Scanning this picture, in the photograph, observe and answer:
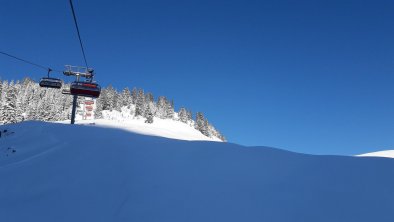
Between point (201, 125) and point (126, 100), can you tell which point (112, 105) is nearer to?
point (126, 100)

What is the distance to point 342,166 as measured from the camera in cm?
987

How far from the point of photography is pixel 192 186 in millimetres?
8398

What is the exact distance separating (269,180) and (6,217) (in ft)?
21.0

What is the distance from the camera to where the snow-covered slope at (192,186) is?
6973 millimetres

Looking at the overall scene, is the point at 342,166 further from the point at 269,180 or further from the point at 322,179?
the point at 269,180

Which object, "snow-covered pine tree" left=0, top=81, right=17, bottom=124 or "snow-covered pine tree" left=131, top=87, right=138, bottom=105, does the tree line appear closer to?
"snow-covered pine tree" left=131, top=87, right=138, bottom=105

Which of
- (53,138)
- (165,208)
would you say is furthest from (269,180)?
(53,138)

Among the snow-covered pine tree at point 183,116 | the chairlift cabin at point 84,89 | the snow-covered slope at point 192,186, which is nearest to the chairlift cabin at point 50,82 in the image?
the chairlift cabin at point 84,89

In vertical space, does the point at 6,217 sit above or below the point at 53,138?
below

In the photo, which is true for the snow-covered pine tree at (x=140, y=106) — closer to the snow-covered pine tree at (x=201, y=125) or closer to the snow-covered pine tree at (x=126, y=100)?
the snow-covered pine tree at (x=126, y=100)

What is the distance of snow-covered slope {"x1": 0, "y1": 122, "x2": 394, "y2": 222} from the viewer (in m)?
6.97

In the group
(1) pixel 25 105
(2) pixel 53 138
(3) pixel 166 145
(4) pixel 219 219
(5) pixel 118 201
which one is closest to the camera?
(4) pixel 219 219

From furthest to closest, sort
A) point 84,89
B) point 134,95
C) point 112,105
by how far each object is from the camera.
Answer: point 134,95
point 112,105
point 84,89

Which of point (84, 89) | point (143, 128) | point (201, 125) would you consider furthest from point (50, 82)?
point (201, 125)
